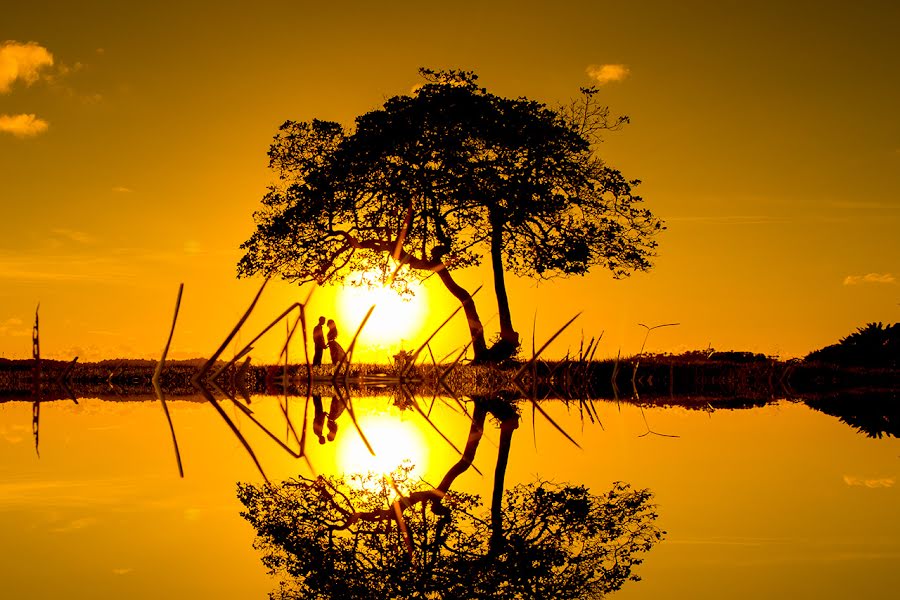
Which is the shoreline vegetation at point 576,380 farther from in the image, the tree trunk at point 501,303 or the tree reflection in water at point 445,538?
the tree reflection in water at point 445,538

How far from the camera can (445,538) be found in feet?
15.6

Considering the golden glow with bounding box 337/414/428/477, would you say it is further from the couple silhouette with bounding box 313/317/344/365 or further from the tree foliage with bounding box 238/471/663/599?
the couple silhouette with bounding box 313/317/344/365

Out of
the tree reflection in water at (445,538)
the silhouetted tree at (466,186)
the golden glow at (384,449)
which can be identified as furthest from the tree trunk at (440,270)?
the tree reflection in water at (445,538)

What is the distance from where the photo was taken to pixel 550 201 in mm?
30125

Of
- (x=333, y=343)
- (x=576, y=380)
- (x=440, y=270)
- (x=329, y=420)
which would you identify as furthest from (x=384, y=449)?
(x=440, y=270)

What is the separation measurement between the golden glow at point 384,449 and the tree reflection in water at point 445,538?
0.79m

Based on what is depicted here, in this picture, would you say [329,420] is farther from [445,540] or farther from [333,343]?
[333,343]

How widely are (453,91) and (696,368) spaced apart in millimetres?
13372

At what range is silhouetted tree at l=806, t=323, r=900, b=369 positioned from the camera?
23.2 m

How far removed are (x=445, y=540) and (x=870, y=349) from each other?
2238 centimetres

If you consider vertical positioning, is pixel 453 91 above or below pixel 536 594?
above

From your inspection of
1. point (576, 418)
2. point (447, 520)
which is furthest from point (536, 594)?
point (576, 418)

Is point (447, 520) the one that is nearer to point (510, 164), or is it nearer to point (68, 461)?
point (68, 461)

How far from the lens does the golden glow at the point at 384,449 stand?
7328mm
